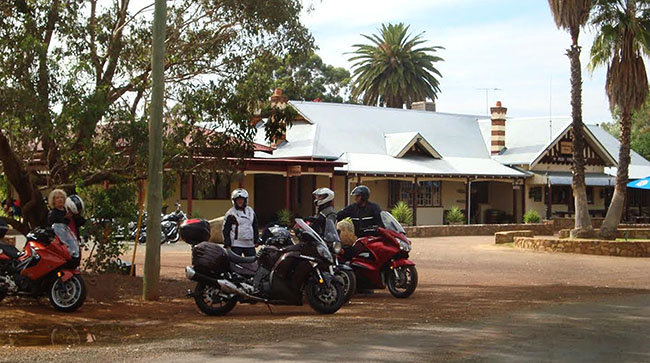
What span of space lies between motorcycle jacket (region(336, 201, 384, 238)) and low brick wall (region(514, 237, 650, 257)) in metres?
11.7

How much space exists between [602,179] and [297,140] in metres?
15.4

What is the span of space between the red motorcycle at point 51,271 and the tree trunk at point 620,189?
18720mm

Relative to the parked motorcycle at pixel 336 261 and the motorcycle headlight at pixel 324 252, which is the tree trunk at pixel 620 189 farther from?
the motorcycle headlight at pixel 324 252

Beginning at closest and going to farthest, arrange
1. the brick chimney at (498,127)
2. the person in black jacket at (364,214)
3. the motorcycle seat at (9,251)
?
the motorcycle seat at (9,251) → the person in black jacket at (364,214) → the brick chimney at (498,127)

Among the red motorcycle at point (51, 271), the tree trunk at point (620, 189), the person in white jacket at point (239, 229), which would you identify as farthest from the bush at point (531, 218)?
the red motorcycle at point (51, 271)

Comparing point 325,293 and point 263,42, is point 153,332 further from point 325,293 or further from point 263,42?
point 263,42

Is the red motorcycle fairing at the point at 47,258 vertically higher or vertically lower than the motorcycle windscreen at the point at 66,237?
lower

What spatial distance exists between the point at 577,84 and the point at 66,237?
59.9ft

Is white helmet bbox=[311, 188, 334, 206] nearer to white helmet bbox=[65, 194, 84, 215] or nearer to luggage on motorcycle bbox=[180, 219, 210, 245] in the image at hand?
luggage on motorcycle bbox=[180, 219, 210, 245]

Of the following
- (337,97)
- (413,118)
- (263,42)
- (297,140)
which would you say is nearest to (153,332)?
(263,42)

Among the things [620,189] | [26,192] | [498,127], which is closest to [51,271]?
[26,192]

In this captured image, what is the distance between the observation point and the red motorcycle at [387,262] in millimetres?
Result: 12352

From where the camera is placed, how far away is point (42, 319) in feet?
33.4

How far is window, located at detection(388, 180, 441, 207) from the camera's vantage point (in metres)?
37.7
